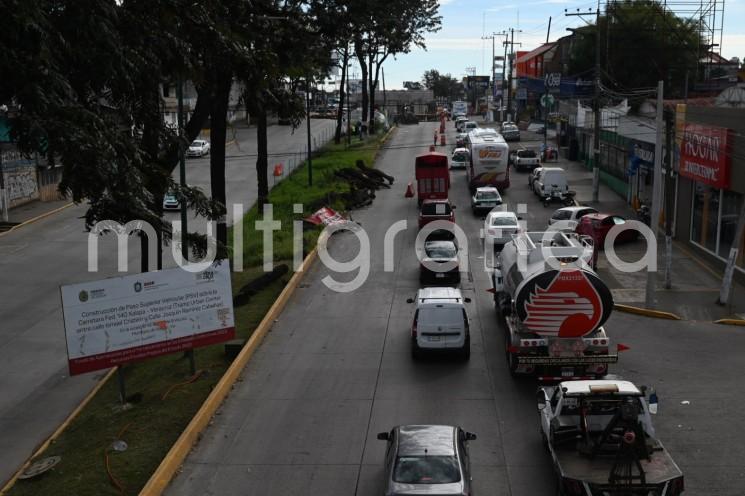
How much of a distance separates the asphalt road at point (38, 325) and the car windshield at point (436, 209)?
12.1 meters

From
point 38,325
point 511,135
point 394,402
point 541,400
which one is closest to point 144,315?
point 394,402

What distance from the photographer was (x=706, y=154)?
32.4 meters

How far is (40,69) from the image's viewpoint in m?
12.2

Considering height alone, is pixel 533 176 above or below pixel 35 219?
Answer: above

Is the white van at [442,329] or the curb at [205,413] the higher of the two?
the white van at [442,329]

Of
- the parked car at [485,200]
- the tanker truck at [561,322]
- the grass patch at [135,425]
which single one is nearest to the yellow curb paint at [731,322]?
the tanker truck at [561,322]

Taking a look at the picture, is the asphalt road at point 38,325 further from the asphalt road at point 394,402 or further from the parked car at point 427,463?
the parked car at point 427,463

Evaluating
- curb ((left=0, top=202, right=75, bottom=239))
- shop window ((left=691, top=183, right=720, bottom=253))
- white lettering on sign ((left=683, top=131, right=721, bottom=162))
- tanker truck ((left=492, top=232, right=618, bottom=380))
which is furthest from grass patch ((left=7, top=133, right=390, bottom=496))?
curb ((left=0, top=202, right=75, bottom=239))

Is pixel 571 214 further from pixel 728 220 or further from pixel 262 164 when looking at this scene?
pixel 262 164

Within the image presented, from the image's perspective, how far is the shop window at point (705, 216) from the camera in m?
32.7

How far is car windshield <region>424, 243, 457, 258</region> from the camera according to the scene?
100 feet

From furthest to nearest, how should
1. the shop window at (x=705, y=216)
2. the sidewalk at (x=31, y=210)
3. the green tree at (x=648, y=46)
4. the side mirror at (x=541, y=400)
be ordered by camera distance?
1. the green tree at (x=648, y=46)
2. the sidewalk at (x=31, y=210)
3. the shop window at (x=705, y=216)
4. the side mirror at (x=541, y=400)

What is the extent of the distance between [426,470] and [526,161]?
159 ft

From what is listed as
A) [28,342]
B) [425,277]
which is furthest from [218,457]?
[425,277]
